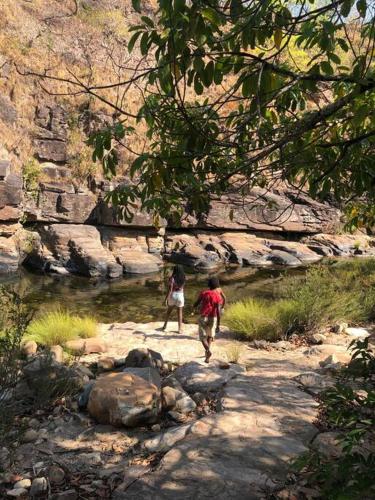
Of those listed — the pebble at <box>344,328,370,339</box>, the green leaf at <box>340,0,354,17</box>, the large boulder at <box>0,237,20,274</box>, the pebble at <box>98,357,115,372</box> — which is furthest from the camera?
the large boulder at <box>0,237,20,274</box>

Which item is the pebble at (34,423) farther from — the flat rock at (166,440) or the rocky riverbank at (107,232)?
the rocky riverbank at (107,232)

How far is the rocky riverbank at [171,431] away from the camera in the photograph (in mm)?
3164

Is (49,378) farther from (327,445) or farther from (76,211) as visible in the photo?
(76,211)

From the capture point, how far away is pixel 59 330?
7941mm

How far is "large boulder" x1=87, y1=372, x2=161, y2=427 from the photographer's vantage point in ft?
14.8

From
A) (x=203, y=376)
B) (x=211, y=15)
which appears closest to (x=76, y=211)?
(x=203, y=376)

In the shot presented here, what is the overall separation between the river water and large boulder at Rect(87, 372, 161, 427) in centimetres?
739

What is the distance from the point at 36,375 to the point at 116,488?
229 centimetres

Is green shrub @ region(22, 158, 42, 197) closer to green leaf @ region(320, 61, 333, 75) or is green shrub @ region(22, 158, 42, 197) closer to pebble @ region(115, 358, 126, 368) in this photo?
pebble @ region(115, 358, 126, 368)

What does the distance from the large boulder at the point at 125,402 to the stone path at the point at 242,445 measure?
2.41 feet

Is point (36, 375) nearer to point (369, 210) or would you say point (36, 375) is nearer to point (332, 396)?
point (332, 396)

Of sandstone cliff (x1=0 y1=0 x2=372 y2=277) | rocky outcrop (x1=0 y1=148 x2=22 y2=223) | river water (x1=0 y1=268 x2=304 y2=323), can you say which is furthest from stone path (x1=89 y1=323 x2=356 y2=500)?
rocky outcrop (x1=0 y1=148 x2=22 y2=223)

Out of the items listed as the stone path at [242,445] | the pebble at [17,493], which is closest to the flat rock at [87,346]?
the stone path at [242,445]

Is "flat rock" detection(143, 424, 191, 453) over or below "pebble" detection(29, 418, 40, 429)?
over
